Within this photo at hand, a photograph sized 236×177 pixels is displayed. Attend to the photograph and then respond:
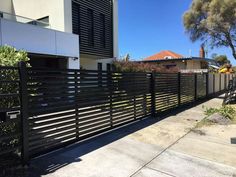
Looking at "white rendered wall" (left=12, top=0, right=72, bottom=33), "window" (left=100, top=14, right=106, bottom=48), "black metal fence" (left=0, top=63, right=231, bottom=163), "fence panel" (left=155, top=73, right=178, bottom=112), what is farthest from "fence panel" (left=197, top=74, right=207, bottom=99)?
"white rendered wall" (left=12, top=0, right=72, bottom=33)

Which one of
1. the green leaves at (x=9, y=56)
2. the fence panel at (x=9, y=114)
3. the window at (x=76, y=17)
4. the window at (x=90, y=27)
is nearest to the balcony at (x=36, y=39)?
the window at (x=76, y=17)

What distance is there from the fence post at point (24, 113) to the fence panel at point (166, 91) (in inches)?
209

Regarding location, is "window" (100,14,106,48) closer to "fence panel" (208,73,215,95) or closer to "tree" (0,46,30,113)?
"fence panel" (208,73,215,95)

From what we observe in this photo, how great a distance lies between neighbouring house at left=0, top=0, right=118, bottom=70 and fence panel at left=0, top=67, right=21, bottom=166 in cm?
606

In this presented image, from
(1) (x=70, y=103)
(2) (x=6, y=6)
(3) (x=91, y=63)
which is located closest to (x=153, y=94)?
(1) (x=70, y=103)

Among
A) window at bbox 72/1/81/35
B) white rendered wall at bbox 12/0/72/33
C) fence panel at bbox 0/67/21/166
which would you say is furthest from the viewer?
window at bbox 72/1/81/35

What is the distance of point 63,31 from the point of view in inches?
505

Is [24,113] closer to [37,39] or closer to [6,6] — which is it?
[37,39]

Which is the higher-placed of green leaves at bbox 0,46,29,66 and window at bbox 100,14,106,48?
window at bbox 100,14,106,48

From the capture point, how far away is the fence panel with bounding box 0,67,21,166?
377 centimetres

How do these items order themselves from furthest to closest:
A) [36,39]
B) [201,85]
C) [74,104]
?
[201,85] < [36,39] < [74,104]

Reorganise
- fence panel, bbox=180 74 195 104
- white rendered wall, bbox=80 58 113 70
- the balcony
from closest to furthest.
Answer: the balcony
fence panel, bbox=180 74 195 104
white rendered wall, bbox=80 58 113 70

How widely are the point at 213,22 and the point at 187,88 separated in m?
9.03

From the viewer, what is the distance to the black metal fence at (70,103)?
3988 mm
